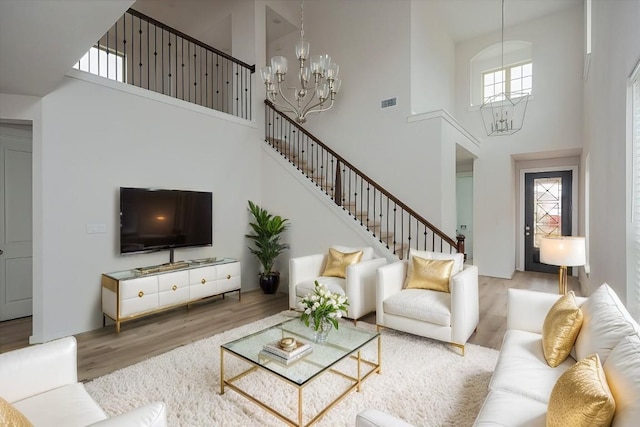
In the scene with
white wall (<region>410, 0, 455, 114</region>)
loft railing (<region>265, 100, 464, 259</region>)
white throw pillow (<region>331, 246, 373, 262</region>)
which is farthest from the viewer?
white wall (<region>410, 0, 455, 114</region>)

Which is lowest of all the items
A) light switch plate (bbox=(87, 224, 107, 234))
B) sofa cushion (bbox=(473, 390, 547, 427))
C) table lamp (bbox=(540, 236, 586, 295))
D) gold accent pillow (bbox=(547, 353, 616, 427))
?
sofa cushion (bbox=(473, 390, 547, 427))

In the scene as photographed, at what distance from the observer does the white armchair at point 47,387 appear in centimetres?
149

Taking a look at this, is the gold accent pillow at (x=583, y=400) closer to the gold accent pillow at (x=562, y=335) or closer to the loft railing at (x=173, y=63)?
the gold accent pillow at (x=562, y=335)

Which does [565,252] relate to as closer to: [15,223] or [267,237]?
[267,237]

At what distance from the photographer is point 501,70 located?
7012mm

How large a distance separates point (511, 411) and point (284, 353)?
4.33 ft

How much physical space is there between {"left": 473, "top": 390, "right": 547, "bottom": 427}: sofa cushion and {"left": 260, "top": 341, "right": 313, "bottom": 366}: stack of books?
3.73ft

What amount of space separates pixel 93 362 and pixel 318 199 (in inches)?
133

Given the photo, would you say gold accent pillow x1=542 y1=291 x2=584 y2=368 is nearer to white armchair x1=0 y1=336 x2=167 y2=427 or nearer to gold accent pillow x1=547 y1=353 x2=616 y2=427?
gold accent pillow x1=547 y1=353 x2=616 y2=427

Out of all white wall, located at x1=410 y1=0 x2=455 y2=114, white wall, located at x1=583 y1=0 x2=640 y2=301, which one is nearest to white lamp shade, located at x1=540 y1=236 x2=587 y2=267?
white wall, located at x1=583 y1=0 x2=640 y2=301

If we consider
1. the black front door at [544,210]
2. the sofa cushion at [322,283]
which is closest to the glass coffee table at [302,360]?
the sofa cushion at [322,283]

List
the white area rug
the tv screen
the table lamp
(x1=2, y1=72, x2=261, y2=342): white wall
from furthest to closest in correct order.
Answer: the tv screen
(x1=2, y1=72, x2=261, y2=342): white wall
the table lamp
the white area rug

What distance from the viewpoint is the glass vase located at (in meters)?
2.57

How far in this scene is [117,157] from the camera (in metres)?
4.04
